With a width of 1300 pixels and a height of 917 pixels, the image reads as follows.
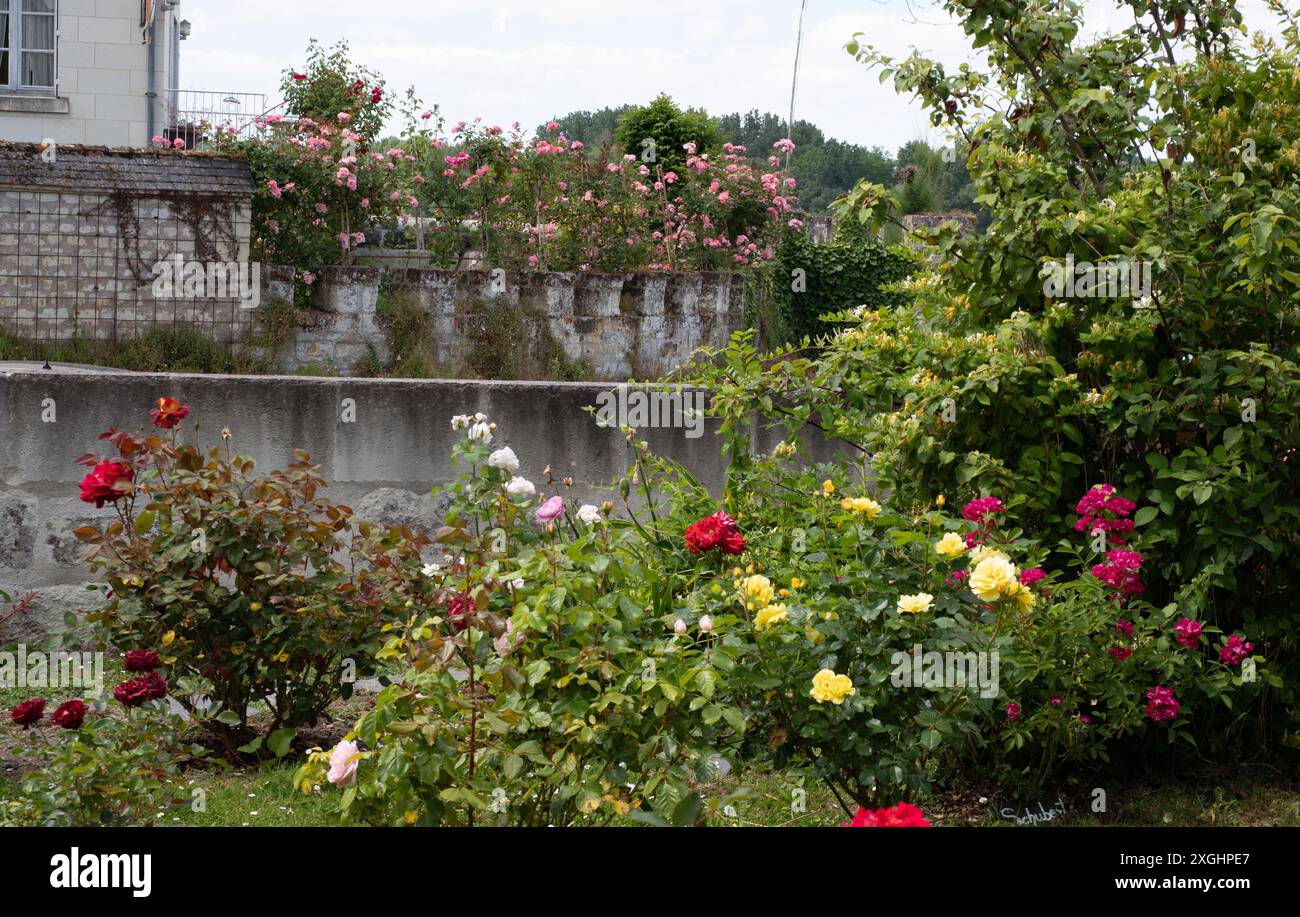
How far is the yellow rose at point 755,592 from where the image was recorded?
287 cm

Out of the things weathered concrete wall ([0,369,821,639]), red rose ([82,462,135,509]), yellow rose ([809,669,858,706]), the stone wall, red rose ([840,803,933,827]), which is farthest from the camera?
the stone wall

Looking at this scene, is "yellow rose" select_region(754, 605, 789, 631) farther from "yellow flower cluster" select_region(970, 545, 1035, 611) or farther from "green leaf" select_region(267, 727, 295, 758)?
"green leaf" select_region(267, 727, 295, 758)

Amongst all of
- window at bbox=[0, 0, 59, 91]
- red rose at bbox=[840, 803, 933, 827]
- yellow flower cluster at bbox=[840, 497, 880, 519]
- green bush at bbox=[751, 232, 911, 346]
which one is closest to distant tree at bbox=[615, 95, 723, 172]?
green bush at bbox=[751, 232, 911, 346]

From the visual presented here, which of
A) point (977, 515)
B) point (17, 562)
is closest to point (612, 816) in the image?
point (977, 515)

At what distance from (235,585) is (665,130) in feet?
38.6

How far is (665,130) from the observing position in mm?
15055

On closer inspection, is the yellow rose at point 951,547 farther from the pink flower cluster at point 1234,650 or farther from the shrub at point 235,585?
the shrub at point 235,585

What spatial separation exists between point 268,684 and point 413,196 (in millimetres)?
8189

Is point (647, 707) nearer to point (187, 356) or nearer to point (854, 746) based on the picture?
point (854, 746)

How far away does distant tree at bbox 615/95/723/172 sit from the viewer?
49.1ft

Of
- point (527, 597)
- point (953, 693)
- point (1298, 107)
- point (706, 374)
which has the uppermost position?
point (1298, 107)

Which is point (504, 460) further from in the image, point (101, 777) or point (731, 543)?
point (101, 777)

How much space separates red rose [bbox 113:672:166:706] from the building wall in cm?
1218

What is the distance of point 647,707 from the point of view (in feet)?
9.12
